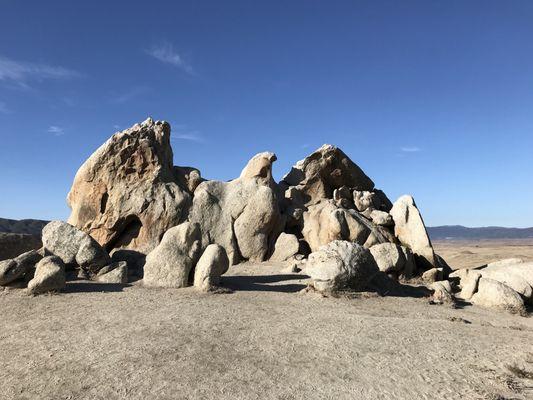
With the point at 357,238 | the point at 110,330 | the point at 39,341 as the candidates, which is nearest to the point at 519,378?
the point at 110,330

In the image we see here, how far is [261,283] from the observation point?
17.4 metres

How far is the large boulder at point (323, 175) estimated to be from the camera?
90.9 feet

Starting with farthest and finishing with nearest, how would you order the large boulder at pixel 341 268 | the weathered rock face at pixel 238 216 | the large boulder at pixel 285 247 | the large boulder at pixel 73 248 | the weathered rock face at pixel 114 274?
the weathered rock face at pixel 238 216
the large boulder at pixel 285 247
the large boulder at pixel 73 248
the weathered rock face at pixel 114 274
the large boulder at pixel 341 268

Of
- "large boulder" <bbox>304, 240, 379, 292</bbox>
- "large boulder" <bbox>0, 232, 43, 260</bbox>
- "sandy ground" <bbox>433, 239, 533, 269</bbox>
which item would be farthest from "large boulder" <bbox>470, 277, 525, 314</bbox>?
"large boulder" <bbox>0, 232, 43, 260</bbox>

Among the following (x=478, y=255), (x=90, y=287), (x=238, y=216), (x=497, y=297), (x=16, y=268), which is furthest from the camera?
(x=478, y=255)

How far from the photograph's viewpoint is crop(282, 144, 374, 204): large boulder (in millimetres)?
27719

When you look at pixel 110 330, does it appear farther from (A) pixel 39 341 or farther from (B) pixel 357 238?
(B) pixel 357 238

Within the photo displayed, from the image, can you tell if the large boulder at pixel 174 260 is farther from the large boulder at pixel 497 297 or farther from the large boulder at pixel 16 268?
the large boulder at pixel 497 297

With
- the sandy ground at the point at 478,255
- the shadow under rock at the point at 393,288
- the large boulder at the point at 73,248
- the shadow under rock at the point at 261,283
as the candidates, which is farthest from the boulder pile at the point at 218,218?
the sandy ground at the point at 478,255

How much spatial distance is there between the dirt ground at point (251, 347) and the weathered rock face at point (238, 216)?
7.67 m

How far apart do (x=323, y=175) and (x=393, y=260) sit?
34.5 feet

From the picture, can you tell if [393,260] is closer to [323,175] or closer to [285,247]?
[285,247]

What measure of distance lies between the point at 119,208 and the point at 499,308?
17899 mm

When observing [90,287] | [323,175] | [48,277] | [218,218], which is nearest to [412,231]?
[323,175]
